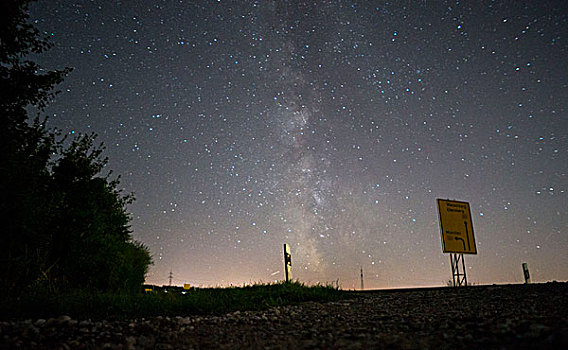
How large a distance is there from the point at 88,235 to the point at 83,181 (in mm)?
2306

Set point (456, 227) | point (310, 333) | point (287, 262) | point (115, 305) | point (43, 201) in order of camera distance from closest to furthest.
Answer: point (310, 333) < point (115, 305) < point (43, 201) < point (287, 262) < point (456, 227)

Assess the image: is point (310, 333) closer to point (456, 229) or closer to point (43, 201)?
point (43, 201)

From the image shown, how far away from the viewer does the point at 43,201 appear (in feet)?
32.1

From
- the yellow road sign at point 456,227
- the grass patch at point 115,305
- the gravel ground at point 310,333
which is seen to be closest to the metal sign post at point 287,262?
the grass patch at point 115,305

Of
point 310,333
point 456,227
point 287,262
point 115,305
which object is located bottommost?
point 310,333

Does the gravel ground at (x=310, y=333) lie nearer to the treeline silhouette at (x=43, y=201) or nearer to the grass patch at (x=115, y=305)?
the grass patch at (x=115, y=305)

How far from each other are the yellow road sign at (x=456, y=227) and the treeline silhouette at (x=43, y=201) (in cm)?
1492

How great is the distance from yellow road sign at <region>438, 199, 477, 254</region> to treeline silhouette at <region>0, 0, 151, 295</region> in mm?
14924

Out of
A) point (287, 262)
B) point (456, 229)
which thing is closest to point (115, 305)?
point (287, 262)

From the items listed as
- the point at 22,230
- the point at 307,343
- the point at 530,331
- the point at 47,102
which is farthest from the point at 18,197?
the point at 530,331

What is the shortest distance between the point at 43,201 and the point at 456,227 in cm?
1781

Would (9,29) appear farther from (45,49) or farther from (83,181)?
(83,181)

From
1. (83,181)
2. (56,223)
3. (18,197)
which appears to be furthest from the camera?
(83,181)

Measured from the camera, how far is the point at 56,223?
11.7 m
